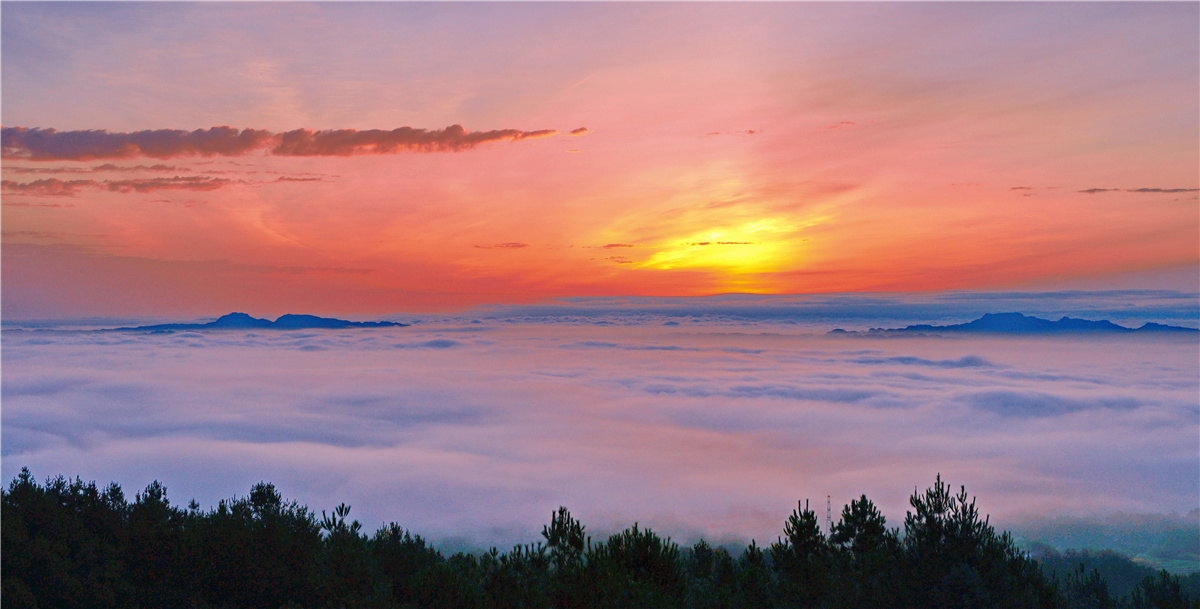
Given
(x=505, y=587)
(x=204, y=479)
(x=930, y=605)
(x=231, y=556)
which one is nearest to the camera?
(x=505, y=587)

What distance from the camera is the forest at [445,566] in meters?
16.2

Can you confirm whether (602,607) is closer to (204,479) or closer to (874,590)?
(874,590)

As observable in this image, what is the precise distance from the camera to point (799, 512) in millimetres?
23062

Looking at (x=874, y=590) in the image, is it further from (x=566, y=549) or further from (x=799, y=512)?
(x=566, y=549)

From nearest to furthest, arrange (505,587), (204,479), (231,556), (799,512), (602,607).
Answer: (602,607)
(505,587)
(231,556)
(799,512)
(204,479)

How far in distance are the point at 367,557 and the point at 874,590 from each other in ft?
44.0

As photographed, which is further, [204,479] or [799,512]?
[204,479]

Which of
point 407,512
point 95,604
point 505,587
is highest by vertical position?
point 505,587

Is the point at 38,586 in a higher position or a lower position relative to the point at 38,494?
lower

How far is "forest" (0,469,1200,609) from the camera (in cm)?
1622

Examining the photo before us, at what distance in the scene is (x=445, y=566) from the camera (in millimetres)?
16078

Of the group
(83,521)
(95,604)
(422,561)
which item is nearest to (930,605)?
(422,561)

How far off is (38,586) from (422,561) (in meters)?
9.19

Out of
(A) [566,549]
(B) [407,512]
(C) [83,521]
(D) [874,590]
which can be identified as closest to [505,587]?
(A) [566,549]
